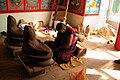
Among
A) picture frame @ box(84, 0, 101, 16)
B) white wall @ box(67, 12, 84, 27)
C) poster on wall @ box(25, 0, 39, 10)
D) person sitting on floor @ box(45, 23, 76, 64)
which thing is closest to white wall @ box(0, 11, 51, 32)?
poster on wall @ box(25, 0, 39, 10)

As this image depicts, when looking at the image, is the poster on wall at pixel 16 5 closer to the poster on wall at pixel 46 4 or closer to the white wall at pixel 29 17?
the white wall at pixel 29 17

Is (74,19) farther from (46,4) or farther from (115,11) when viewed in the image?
(115,11)

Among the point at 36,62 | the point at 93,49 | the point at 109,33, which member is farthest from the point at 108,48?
the point at 36,62

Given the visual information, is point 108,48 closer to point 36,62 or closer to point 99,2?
point 99,2

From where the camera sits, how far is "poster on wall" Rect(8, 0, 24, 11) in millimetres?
4971

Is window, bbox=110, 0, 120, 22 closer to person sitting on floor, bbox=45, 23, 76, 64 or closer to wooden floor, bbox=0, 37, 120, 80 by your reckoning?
wooden floor, bbox=0, 37, 120, 80

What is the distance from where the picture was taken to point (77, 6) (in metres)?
5.69

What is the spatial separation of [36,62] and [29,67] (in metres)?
0.15

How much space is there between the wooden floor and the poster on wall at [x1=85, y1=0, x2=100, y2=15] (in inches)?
69.8

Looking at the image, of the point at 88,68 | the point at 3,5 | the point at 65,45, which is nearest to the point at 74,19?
the point at 3,5

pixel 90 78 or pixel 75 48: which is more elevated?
pixel 75 48

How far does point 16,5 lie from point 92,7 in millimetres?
2557

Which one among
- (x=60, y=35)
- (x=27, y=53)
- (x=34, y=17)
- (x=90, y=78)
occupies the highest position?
(x=34, y=17)

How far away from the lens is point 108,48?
4449 mm
